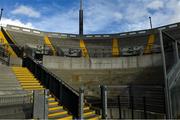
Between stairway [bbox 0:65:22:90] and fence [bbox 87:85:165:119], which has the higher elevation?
stairway [bbox 0:65:22:90]

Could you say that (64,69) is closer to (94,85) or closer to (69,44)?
(94,85)

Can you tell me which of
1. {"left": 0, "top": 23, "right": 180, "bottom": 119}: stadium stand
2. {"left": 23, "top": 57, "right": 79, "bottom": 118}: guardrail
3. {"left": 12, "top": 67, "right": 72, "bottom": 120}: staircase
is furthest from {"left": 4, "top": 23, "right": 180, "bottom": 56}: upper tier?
{"left": 23, "top": 57, "right": 79, "bottom": 118}: guardrail

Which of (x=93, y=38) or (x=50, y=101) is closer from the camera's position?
(x=50, y=101)

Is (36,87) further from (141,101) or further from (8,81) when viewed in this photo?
(141,101)

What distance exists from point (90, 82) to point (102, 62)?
272 centimetres

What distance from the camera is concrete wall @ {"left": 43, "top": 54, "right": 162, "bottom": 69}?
18344 millimetres

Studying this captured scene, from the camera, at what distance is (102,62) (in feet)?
65.1

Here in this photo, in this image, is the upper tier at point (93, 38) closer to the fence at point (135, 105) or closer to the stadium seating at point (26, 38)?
the stadium seating at point (26, 38)

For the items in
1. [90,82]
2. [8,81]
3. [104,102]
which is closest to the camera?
[104,102]

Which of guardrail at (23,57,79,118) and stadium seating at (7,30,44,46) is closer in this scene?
guardrail at (23,57,79,118)

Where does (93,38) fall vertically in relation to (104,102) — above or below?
above

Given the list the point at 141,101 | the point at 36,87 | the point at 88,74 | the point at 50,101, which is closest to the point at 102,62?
the point at 88,74

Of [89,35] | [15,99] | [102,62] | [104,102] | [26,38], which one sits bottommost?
[104,102]

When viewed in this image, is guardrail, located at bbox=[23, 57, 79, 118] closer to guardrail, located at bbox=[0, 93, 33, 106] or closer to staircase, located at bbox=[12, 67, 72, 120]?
staircase, located at bbox=[12, 67, 72, 120]
